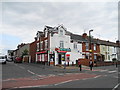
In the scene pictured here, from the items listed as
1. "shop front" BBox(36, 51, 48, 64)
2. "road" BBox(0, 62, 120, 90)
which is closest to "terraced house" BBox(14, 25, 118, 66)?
"shop front" BBox(36, 51, 48, 64)

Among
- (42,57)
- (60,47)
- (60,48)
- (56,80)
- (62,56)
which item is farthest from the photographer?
(42,57)

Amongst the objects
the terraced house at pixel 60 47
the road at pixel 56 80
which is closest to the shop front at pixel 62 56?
the terraced house at pixel 60 47

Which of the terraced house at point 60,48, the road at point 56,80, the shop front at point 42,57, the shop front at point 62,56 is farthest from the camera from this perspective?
the shop front at point 42,57

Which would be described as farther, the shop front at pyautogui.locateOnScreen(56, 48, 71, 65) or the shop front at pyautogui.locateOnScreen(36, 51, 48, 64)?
the shop front at pyautogui.locateOnScreen(36, 51, 48, 64)

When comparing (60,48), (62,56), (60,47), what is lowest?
(62,56)

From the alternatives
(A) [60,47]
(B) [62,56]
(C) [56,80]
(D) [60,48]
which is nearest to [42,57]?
(B) [62,56]

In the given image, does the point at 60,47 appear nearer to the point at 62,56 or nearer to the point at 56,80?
the point at 62,56

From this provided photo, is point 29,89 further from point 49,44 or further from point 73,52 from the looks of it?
point 73,52

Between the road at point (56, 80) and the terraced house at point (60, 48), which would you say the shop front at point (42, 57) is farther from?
the road at point (56, 80)

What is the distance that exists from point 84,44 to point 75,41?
3382 millimetres

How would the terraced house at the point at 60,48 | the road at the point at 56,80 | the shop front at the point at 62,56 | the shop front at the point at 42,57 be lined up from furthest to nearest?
the shop front at the point at 42,57, the shop front at the point at 62,56, the terraced house at the point at 60,48, the road at the point at 56,80

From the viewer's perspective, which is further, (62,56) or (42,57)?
(42,57)

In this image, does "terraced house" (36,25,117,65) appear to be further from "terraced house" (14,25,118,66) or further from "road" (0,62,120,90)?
"road" (0,62,120,90)

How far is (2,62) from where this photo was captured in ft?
104
